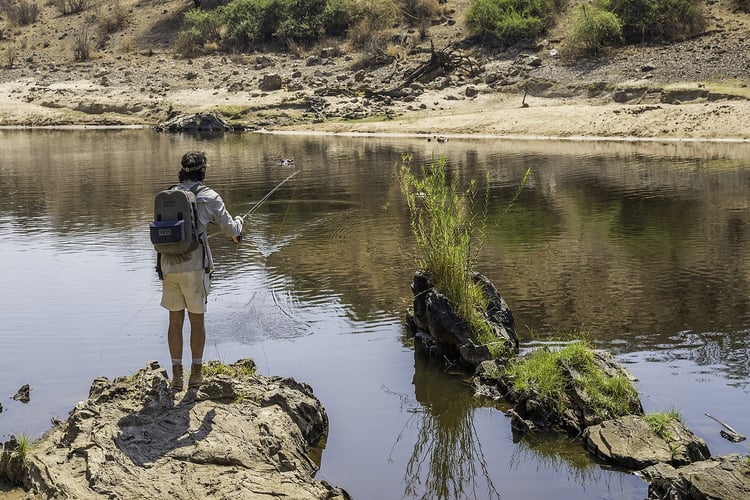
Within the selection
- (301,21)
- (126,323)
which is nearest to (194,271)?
(126,323)

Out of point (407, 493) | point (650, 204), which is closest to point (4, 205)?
point (650, 204)

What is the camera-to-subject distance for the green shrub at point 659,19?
37.9 meters

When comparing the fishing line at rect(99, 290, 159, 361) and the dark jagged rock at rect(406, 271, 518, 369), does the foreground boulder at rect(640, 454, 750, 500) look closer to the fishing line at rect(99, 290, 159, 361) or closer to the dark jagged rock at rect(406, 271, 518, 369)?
the dark jagged rock at rect(406, 271, 518, 369)

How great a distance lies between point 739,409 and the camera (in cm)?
751

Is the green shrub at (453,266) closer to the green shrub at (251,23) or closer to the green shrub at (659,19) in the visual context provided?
the green shrub at (659,19)

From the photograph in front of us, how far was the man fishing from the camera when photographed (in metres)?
6.46

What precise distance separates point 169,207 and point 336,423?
2.14m

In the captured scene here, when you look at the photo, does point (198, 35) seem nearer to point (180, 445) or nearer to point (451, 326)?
point (451, 326)

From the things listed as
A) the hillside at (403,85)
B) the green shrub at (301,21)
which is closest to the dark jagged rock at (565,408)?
the hillside at (403,85)

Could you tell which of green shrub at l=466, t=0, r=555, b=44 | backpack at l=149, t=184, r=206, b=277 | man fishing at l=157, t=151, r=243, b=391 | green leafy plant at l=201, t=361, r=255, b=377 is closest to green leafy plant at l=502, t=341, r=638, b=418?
green leafy plant at l=201, t=361, r=255, b=377

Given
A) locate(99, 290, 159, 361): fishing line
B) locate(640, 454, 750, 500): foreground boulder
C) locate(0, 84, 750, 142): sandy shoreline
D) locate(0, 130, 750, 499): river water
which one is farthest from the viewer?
locate(0, 84, 750, 142): sandy shoreline

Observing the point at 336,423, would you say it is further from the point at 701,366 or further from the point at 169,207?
the point at 701,366

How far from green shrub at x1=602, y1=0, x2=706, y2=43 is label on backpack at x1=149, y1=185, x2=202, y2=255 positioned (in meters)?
34.5

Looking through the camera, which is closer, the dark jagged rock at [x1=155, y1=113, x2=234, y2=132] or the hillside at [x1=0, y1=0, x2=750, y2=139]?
the hillside at [x1=0, y1=0, x2=750, y2=139]
